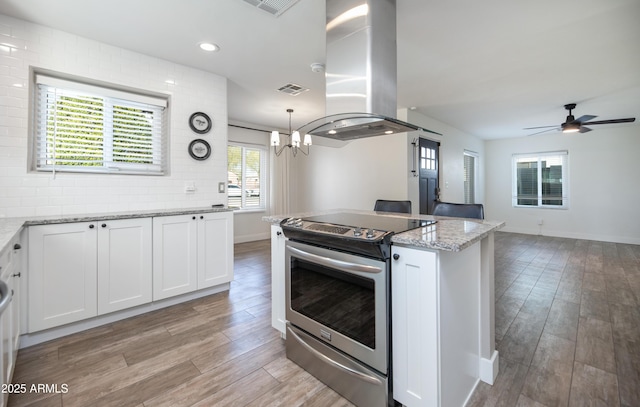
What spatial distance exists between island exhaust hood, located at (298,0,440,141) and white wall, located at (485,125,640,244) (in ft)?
22.0

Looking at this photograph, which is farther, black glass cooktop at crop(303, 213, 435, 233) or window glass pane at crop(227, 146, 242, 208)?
window glass pane at crop(227, 146, 242, 208)

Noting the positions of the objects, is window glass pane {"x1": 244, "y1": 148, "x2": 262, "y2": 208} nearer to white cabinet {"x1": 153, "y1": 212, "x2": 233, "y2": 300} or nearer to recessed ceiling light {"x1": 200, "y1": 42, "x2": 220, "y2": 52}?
white cabinet {"x1": 153, "y1": 212, "x2": 233, "y2": 300}

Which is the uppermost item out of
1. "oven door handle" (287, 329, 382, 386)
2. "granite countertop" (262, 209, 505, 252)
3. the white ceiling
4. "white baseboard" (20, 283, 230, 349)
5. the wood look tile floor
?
the white ceiling

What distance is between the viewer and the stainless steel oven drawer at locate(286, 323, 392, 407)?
1436 mm

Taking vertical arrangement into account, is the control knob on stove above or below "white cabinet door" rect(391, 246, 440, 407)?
above

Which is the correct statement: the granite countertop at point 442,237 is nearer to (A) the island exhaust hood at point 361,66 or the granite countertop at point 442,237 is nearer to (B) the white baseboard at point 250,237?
(A) the island exhaust hood at point 361,66

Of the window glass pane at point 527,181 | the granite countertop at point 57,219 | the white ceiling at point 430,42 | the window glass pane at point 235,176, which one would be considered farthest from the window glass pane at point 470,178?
the granite countertop at point 57,219

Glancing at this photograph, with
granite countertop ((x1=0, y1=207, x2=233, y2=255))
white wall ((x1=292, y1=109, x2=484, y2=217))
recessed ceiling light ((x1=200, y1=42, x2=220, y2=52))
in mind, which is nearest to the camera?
granite countertop ((x1=0, y1=207, x2=233, y2=255))

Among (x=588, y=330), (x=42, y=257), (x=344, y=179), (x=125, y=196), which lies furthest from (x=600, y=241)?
(x=42, y=257)

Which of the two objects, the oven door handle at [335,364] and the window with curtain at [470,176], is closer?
the oven door handle at [335,364]

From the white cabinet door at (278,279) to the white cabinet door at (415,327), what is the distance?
3.04 ft

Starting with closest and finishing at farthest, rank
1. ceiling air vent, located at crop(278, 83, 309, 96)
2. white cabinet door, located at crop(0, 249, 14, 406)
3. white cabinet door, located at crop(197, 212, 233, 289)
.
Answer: white cabinet door, located at crop(0, 249, 14, 406) < white cabinet door, located at crop(197, 212, 233, 289) < ceiling air vent, located at crop(278, 83, 309, 96)

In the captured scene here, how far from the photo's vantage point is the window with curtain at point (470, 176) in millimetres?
7000

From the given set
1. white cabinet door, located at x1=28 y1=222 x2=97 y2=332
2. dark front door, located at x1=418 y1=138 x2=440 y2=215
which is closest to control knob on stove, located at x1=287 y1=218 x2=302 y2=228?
white cabinet door, located at x1=28 y1=222 x2=97 y2=332
